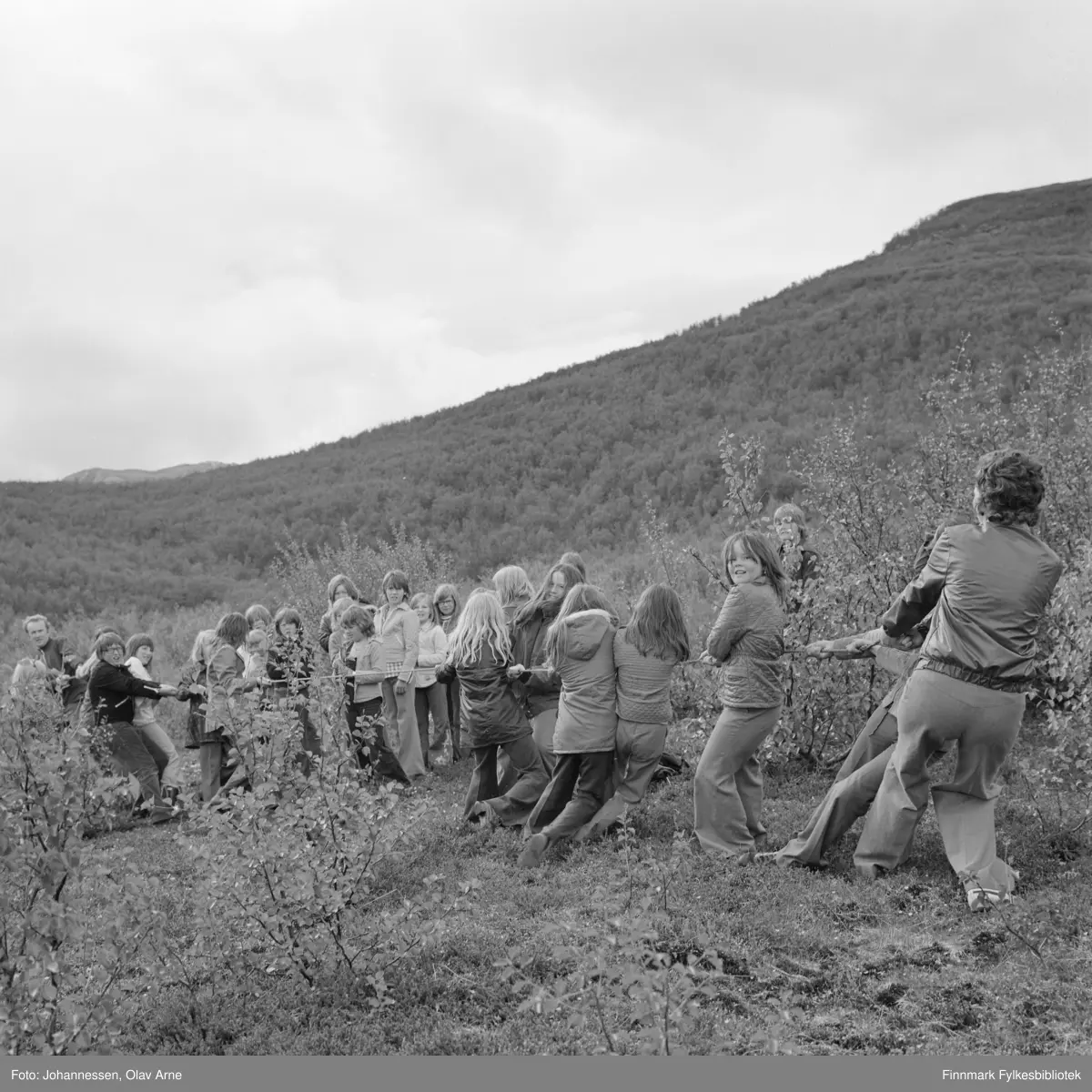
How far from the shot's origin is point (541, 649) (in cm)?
847

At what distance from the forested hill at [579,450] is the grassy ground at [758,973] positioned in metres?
19.6

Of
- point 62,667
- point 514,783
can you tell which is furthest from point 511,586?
point 62,667

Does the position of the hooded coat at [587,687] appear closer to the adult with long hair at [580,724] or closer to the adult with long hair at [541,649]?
the adult with long hair at [580,724]

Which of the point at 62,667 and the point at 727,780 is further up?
the point at 62,667

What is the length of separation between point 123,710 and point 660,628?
5588mm

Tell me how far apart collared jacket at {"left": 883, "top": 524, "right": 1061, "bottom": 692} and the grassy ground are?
1179 mm

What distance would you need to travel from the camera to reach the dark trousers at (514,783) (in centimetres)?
797

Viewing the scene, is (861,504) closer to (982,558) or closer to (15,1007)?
(982,558)

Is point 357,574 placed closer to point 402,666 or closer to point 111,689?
point 402,666

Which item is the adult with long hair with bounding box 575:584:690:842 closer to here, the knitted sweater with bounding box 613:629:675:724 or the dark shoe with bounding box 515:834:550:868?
the knitted sweater with bounding box 613:629:675:724

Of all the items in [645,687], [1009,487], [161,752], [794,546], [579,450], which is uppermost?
[579,450]

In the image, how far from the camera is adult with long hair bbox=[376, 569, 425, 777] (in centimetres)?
1020

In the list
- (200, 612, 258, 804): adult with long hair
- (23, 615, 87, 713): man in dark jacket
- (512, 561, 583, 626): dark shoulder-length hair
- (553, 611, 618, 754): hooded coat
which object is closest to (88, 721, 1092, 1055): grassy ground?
(553, 611, 618, 754): hooded coat

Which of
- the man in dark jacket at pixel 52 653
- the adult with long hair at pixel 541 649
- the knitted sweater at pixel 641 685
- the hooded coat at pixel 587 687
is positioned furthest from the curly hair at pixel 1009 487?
the man in dark jacket at pixel 52 653
